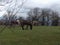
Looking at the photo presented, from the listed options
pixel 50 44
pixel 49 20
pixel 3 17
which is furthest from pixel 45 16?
pixel 3 17

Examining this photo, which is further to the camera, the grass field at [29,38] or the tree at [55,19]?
the tree at [55,19]

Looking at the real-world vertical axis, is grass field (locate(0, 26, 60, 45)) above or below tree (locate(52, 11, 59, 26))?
above

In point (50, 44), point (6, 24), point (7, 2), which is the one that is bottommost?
point (50, 44)

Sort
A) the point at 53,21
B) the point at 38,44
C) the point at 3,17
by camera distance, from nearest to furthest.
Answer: the point at 3,17 < the point at 38,44 < the point at 53,21

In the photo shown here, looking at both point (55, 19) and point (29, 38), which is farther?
point (55, 19)

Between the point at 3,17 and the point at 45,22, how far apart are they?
6449cm

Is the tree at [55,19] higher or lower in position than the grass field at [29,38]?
lower

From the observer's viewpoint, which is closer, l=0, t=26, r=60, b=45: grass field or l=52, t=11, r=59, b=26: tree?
l=0, t=26, r=60, b=45: grass field

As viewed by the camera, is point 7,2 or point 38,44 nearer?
point 7,2

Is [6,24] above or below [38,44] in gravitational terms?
above

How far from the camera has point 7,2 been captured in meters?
4.71

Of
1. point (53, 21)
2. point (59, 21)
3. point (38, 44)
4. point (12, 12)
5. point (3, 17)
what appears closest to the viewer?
point (12, 12)

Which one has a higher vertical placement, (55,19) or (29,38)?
(29,38)

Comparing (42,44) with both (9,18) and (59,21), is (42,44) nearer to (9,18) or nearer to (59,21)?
(9,18)
